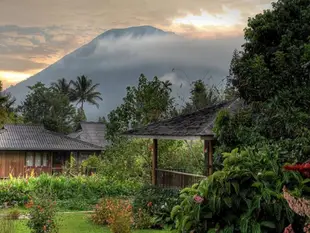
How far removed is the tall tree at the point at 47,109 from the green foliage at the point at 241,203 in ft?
151

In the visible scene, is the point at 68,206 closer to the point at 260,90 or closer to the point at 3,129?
the point at 260,90

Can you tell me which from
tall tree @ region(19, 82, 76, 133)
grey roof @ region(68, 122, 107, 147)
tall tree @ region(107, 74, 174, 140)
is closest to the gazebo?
tall tree @ region(107, 74, 174, 140)

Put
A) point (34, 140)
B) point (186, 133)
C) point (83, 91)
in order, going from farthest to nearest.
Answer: point (83, 91), point (34, 140), point (186, 133)

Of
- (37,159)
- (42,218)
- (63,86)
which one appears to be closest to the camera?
(42,218)

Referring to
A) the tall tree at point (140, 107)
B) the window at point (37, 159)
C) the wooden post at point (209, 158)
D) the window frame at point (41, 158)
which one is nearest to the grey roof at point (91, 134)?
the window frame at point (41, 158)

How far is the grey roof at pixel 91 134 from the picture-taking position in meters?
48.9

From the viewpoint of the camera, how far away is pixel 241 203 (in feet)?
21.5

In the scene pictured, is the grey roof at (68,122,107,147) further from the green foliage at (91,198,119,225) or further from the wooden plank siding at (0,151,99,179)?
the green foliage at (91,198,119,225)

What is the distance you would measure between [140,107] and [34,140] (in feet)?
53.9

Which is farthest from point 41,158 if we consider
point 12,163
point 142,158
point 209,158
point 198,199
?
point 198,199

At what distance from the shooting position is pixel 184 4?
13.8 meters

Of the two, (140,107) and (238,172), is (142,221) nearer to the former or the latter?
(238,172)

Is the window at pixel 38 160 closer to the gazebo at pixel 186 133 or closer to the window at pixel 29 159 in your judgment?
the window at pixel 29 159

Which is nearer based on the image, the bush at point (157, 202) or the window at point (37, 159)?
the bush at point (157, 202)
